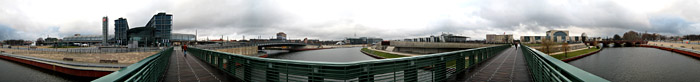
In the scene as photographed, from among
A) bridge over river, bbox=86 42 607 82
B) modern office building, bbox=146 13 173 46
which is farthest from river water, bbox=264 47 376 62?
A: bridge over river, bbox=86 42 607 82

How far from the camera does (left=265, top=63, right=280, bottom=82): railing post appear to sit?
475cm

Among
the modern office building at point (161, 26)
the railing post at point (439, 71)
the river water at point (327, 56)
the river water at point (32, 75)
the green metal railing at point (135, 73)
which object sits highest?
the modern office building at point (161, 26)

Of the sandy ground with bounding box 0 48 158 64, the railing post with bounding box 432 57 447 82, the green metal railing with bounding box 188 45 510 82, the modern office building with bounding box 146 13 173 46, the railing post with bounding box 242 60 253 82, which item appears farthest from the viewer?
the modern office building with bounding box 146 13 173 46

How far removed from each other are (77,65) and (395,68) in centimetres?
2879

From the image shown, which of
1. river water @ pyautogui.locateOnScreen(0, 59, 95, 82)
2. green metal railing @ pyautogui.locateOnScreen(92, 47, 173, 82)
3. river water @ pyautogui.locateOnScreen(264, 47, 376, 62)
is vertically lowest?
river water @ pyautogui.locateOnScreen(264, 47, 376, 62)

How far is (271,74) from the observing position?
488cm

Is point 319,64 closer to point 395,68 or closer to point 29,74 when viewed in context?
point 395,68

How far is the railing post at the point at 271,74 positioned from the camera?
15.6 ft

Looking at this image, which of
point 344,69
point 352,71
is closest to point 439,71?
point 352,71

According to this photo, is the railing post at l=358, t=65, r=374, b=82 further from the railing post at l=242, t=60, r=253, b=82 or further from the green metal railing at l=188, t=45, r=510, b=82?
the railing post at l=242, t=60, r=253, b=82

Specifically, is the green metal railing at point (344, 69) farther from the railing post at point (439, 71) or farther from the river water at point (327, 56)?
the river water at point (327, 56)

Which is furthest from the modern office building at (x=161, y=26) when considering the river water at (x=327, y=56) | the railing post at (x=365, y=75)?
the railing post at (x=365, y=75)

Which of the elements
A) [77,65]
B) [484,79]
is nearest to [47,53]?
[77,65]

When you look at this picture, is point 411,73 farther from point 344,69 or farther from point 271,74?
point 271,74
